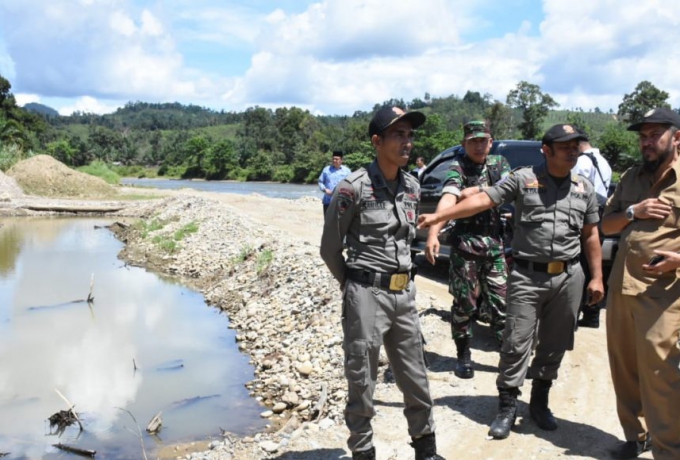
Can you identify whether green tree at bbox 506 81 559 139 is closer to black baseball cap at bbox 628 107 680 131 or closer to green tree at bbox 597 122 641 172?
green tree at bbox 597 122 641 172

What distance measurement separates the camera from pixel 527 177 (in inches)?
174

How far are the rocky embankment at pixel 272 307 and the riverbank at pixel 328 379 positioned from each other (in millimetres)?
22

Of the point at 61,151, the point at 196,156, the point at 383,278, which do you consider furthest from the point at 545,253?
the point at 61,151

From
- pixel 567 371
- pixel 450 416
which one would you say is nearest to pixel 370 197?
pixel 450 416

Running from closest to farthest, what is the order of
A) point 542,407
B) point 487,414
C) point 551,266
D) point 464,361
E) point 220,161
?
1. point 551,266
2. point 542,407
3. point 487,414
4. point 464,361
5. point 220,161

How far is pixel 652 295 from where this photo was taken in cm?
381

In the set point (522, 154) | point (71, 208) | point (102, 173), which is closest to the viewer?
point (522, 154)

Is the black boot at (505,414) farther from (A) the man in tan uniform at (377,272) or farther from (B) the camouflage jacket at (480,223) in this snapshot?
(B) the camouflage jacket at (480,223)

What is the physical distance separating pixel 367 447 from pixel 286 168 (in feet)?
222

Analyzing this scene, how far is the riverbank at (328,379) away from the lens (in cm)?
461

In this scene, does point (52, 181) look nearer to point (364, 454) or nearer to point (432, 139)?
point (432, 139)

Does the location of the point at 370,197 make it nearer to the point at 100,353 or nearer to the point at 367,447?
the point at 367,447

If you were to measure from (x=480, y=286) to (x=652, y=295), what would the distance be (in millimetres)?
1948

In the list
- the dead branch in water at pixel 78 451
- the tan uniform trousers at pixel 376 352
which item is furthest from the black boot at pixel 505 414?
the dead branch in water at pixel 78 451
